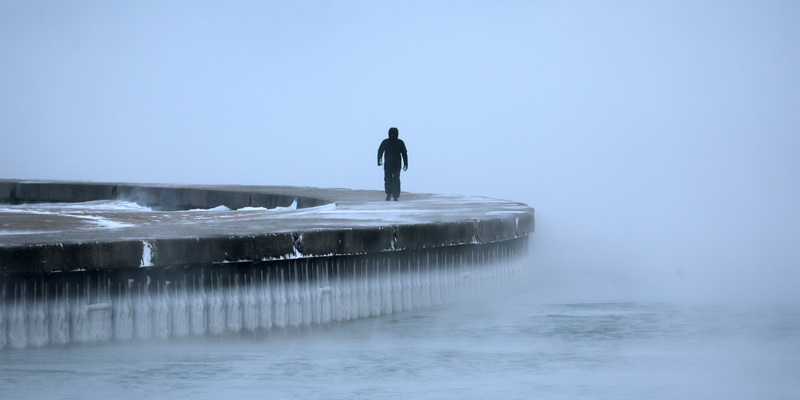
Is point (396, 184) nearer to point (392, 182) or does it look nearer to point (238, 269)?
point (392, 182)

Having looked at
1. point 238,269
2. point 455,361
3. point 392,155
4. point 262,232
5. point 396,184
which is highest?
point 392,155

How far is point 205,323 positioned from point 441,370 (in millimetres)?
2037

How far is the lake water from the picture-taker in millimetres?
6832

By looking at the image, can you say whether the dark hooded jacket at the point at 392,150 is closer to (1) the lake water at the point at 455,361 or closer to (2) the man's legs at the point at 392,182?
(2) the man's legs at the point at 392,182

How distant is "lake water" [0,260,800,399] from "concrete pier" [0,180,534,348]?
0.17 m

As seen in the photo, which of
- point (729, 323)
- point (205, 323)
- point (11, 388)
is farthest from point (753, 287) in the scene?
point (11, 388)

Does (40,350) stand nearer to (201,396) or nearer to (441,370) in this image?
(201,396)

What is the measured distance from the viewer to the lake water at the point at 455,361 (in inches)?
269

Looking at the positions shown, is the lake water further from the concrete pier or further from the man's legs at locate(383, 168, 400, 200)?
the man's legs at locate(383, 168, 400, 200)

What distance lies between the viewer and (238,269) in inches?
336

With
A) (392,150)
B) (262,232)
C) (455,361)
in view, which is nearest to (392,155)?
(392,150)

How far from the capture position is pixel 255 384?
703 centimetres

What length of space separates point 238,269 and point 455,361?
1.91 meters

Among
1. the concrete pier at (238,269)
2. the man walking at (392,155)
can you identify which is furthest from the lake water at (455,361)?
the man walking at (392,155)
